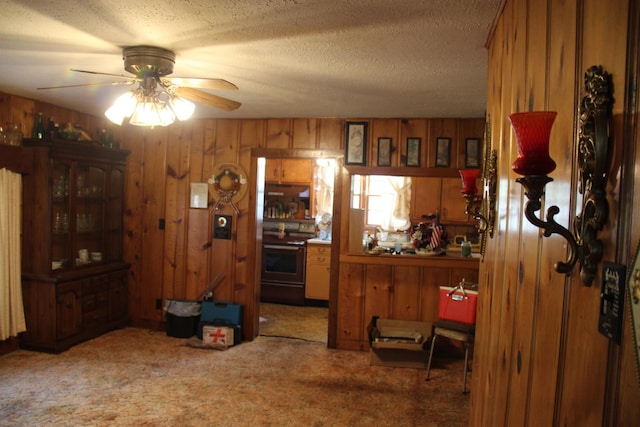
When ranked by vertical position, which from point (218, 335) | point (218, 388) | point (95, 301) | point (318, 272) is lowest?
point (218, 388)

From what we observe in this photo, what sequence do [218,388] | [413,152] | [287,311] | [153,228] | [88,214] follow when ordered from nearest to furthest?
[218,388] → [413,152] → [88,214] → [153,228] → [287,311]

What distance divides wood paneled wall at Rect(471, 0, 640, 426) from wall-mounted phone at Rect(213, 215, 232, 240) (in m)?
3.22

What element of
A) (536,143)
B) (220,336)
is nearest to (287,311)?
(220,336)

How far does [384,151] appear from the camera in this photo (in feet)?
14.4

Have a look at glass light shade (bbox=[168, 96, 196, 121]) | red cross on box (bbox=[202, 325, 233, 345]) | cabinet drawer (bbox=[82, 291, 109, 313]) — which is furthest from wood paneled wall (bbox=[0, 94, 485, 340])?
glass light shade (bbox=[168, 96, 196, 121])

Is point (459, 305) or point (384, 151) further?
point (384, 151)

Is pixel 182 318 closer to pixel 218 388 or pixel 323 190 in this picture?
pixel 218 388

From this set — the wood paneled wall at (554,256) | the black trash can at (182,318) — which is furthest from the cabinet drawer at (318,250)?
the wood paneled wall at (554,256)

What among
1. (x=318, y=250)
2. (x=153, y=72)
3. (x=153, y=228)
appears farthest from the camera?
(x=318, y=250)

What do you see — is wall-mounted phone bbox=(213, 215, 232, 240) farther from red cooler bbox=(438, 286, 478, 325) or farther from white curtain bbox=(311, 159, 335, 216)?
red cooler bbox=(438, 286, 478, 325)

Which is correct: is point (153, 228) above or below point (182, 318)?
above

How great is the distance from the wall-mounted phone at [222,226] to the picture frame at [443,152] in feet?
7.01

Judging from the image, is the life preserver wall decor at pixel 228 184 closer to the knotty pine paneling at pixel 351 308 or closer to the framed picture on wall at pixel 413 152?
the knotty pine paneling at pixel 351 308

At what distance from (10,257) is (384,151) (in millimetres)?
3373
